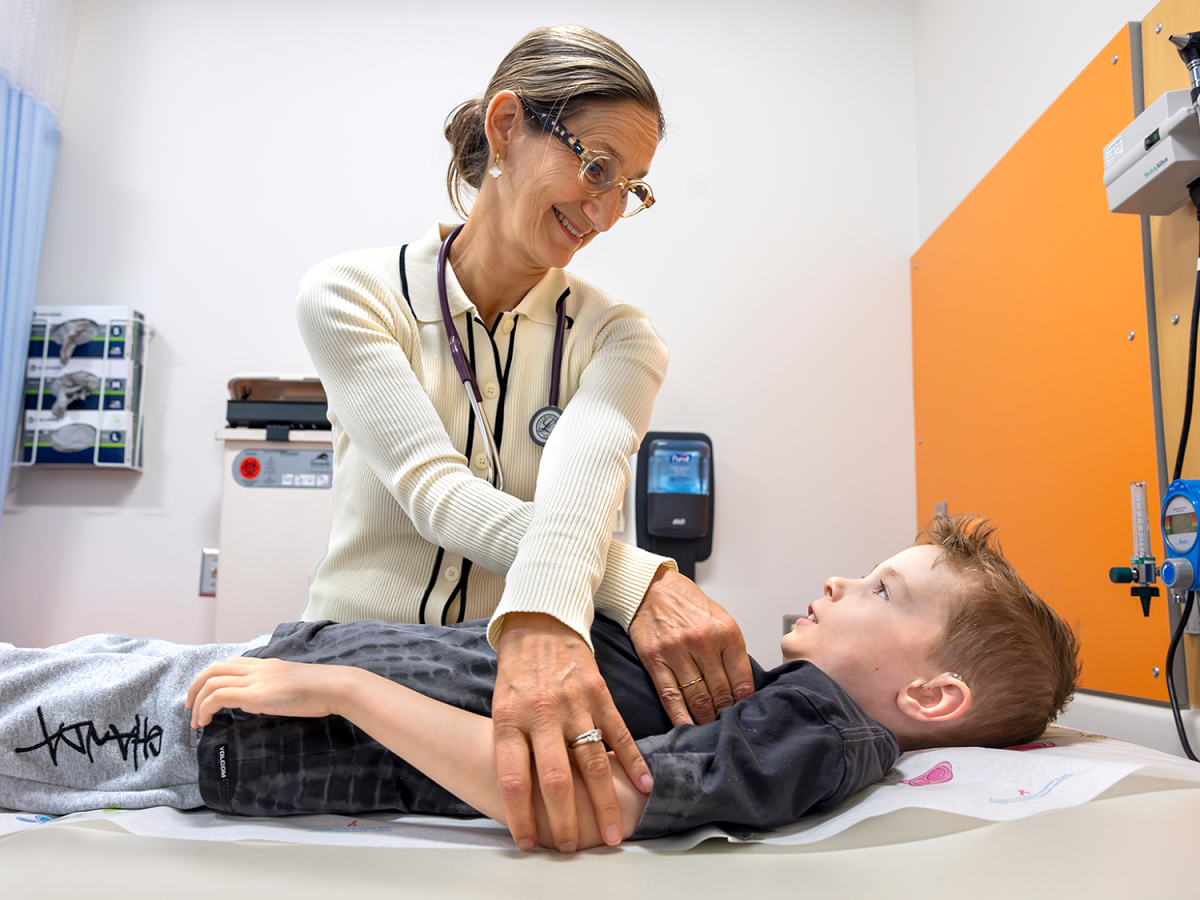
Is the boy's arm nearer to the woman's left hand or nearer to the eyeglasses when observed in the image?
the woman's left hand

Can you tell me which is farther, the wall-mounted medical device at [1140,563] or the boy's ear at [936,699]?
the wall-mounted medical device at [1140,563]

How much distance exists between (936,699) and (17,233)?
2.87m

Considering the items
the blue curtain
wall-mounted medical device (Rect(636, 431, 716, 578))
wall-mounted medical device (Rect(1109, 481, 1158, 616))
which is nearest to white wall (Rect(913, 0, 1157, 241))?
wall-mounted medical device (Rect(1109, 481, 1158, 616))

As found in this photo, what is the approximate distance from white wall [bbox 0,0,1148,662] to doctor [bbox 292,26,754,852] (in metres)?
1.46

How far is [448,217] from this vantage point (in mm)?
2793

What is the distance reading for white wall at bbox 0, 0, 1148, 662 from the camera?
2.64 m

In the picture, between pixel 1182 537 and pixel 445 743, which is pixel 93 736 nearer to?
pixel 445 743

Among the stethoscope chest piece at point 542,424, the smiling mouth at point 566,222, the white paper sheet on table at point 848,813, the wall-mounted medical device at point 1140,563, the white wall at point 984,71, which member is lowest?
the white paper sheet on table at point 848,813

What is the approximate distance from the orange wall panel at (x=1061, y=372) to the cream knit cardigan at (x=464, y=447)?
3.16 feet

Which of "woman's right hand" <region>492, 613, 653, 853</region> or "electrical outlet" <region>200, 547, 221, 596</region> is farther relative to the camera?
"electrical outlet" <region>200, 547, 221, 596</region>

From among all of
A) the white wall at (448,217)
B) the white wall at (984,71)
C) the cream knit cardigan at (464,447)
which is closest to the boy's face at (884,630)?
the cream knit cardigan at (464,447)

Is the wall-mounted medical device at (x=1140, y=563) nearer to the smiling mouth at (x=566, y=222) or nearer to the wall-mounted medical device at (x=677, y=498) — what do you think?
the smiling mouth at (x=566, y=222)

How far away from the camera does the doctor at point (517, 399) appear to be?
930 millimetres

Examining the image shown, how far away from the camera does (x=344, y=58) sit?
A: 9.37ft
